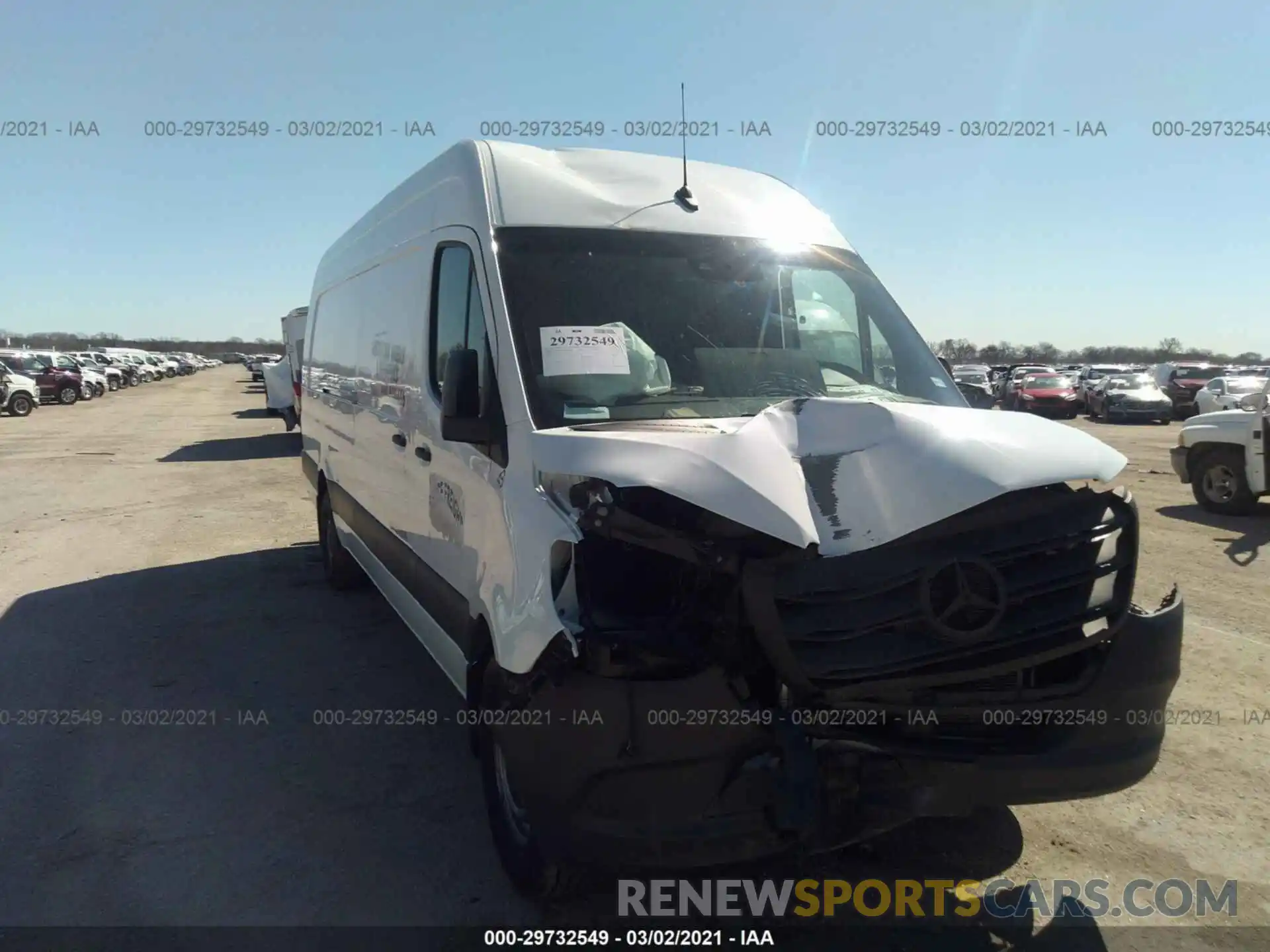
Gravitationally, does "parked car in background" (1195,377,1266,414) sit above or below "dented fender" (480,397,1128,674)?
below

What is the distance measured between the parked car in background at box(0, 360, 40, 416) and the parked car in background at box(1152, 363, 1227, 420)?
35763mm

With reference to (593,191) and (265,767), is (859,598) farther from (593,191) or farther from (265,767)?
(265,767)

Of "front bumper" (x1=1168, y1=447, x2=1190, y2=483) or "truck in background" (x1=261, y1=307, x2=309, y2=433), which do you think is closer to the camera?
"front bumper" (x1=1168, y1=447, x2=1190, y2=483)

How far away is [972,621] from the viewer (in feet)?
9.08

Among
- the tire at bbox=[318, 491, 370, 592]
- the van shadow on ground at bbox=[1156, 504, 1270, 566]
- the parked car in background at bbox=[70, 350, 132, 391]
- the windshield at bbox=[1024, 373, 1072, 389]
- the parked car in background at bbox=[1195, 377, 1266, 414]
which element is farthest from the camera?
the parked car in background at bbox=[70, 350, 132, 391]

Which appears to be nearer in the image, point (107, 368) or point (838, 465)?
point (838, 465)

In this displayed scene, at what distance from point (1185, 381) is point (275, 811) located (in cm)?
3208

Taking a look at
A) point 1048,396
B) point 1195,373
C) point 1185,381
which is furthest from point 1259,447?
point 1195,373

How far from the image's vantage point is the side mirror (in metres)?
3.41

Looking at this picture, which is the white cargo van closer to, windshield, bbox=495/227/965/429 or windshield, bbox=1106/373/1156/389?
windshield, bbox=495/227/965/429

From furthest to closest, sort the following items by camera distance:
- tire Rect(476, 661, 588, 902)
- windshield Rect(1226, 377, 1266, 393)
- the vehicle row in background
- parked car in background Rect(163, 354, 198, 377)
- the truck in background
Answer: parked car in background Rect(163, 354, 198, 377) → the vehicle row in background → windshield Rect(1226, 377, 1266, 393) → the truck in background → tire Rect(476, 661, 588, 902)

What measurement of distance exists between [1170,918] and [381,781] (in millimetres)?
3193

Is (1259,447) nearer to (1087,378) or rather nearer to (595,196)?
(595,196)

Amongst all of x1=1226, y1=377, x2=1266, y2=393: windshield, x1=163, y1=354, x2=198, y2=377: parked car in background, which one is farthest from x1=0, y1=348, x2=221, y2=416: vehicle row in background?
x1=1226, y1=377, x2=1266, y2=393: windshield
